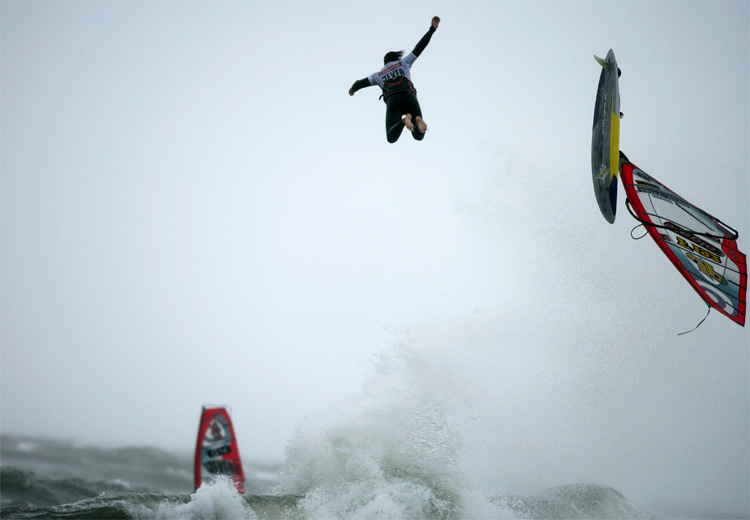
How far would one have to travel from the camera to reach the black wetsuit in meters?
7.42

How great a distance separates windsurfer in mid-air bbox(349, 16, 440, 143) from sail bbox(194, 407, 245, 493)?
26.7 feet

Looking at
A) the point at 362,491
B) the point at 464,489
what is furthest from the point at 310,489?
the point at 464,489

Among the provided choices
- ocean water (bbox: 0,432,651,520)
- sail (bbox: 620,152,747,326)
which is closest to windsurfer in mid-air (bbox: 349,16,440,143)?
sail (bbox: 620,152,747,326)

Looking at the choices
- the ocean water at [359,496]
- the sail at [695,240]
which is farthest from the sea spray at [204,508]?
the sail at [695,240]

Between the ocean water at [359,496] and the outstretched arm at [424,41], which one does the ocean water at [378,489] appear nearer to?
the ocean water at [359,496]

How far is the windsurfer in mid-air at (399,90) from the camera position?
7.39 meters

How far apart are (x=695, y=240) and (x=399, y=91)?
473 cm

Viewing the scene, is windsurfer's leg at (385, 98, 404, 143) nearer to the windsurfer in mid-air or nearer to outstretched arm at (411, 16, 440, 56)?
the windsurfer in mid-air

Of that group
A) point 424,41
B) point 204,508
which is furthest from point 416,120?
point 204,508

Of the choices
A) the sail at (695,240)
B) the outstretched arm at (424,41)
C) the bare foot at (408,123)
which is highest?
the outstretched arm at (424,41)

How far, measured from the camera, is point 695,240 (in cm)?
745

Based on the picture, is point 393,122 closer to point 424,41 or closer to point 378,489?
point 424,41

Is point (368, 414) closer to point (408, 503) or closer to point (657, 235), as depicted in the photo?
point (408, 503)

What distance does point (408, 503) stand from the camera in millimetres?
6367
